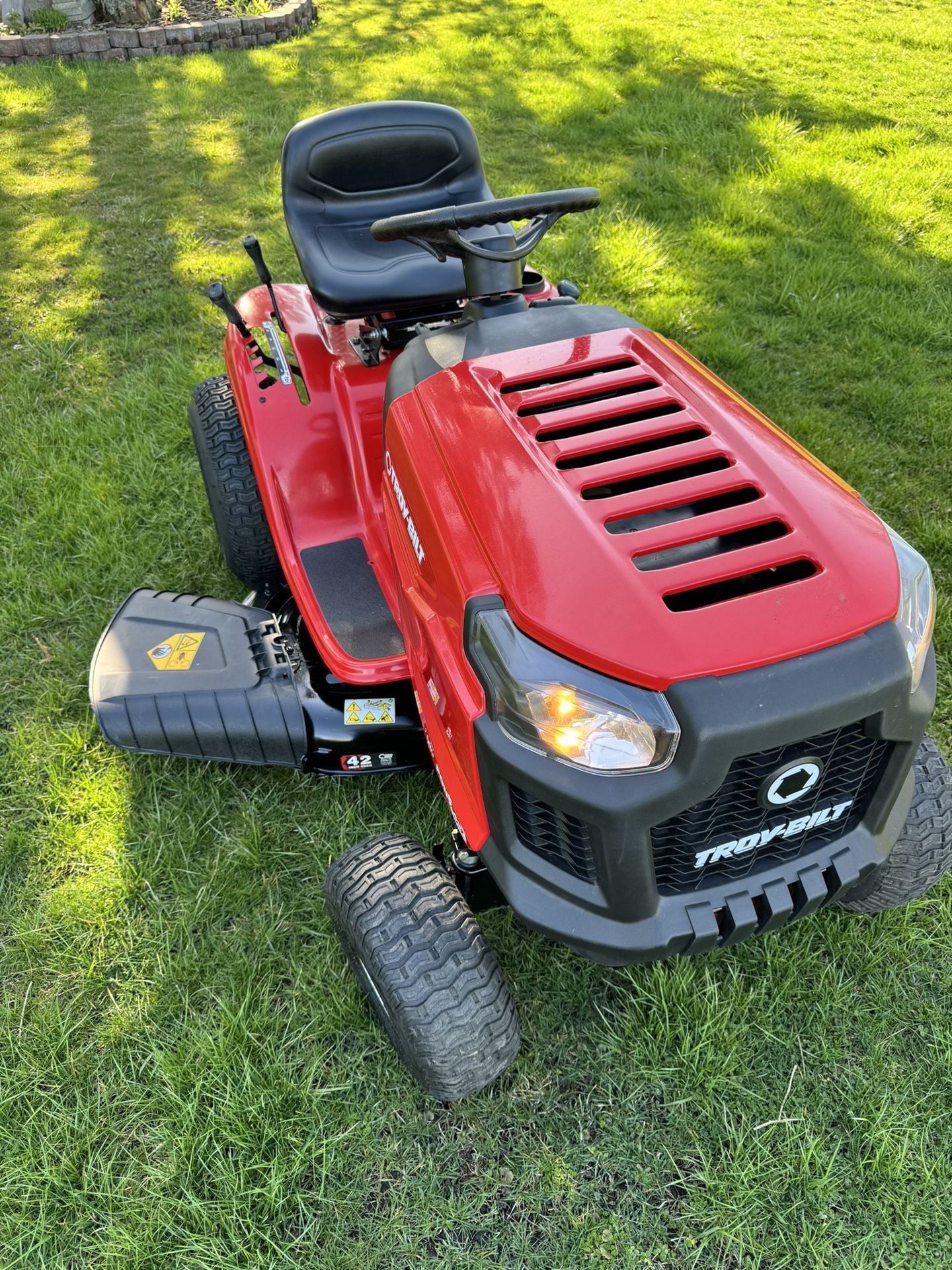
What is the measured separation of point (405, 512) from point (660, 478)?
499 mm

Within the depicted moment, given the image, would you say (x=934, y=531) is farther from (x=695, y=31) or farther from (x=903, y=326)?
(x=695, y=31)

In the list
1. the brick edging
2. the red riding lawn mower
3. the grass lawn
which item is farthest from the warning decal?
the brick edging

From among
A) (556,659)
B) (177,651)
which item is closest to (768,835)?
(556,659)

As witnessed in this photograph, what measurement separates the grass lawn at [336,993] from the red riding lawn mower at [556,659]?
19cm

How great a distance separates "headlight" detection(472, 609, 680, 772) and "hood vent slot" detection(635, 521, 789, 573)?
21 cm

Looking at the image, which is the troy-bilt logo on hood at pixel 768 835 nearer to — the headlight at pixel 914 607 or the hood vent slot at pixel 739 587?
the headlight at pixel 914 607

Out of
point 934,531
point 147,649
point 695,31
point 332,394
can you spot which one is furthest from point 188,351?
point 695,31

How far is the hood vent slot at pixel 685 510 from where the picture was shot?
1.44 meters

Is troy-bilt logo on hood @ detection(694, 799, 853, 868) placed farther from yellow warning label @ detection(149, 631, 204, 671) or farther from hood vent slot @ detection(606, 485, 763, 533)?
yellow warning label @ detection(149, 631, 204, 671)

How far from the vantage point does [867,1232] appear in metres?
1.54

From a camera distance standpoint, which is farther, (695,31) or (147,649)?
(695,31)

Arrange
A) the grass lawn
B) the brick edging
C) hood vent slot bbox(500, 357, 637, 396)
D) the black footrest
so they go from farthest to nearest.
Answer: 1. the brick edging
2. the black footrest
3. hood vent slot bbox(500, 357, 637, 396)
4. the grass lawn

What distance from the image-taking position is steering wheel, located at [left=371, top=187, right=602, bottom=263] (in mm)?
1750

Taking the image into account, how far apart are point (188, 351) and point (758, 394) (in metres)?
2.19
